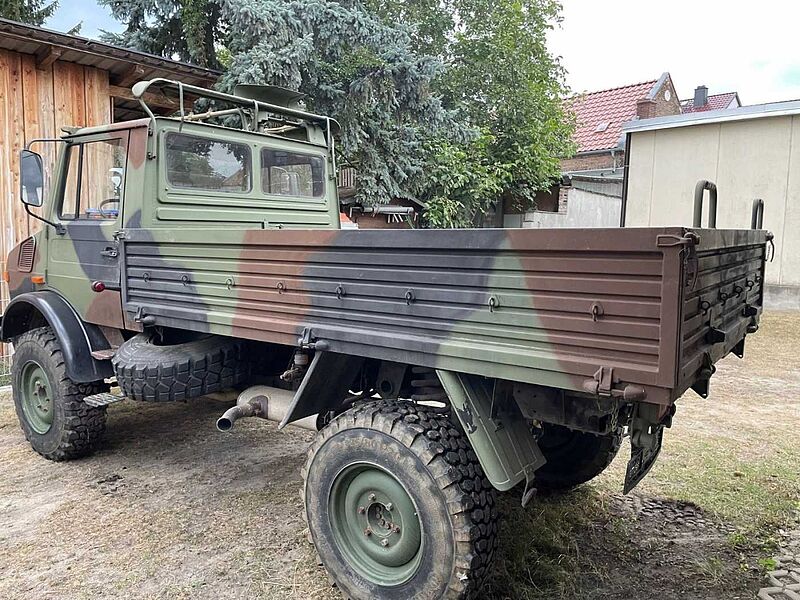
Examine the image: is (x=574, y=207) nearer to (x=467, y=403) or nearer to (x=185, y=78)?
(x=185, y=78)

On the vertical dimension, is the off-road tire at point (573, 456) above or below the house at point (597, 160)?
below

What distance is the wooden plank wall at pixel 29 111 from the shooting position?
736cm

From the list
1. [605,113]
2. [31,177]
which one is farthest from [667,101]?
[31,177]

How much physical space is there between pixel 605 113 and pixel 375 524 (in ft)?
68.9

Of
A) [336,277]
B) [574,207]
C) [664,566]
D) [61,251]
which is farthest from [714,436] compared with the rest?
[574,207]

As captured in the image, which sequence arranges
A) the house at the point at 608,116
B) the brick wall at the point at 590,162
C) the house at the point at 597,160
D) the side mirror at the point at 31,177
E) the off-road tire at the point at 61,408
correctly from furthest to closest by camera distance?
the brick wall at the point at 590,162
the house at the point at 608,116
the house at the point at 597,160
the off-road tire at the point at 61,408
the side mirror at the point at 31,177

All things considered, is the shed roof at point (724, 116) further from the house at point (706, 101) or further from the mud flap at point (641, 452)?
the house at point (706, 101)

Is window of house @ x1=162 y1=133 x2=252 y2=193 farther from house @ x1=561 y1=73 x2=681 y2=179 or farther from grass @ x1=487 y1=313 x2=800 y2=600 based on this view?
house @ x1=561 y1=73 x2=681 y2=179

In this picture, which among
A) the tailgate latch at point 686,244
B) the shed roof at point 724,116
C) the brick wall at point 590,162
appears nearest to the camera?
the tailgate latch at point 686,244

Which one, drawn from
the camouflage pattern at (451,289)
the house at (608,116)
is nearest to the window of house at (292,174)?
the camouflage pattern at (451,289)

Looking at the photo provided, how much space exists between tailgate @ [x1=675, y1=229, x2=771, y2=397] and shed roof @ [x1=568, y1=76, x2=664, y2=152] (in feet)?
55.3

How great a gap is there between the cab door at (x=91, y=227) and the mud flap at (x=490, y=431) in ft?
7.70

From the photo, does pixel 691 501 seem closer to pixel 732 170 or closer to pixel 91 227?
pixel 91 227

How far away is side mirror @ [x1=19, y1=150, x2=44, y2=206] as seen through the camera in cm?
414
